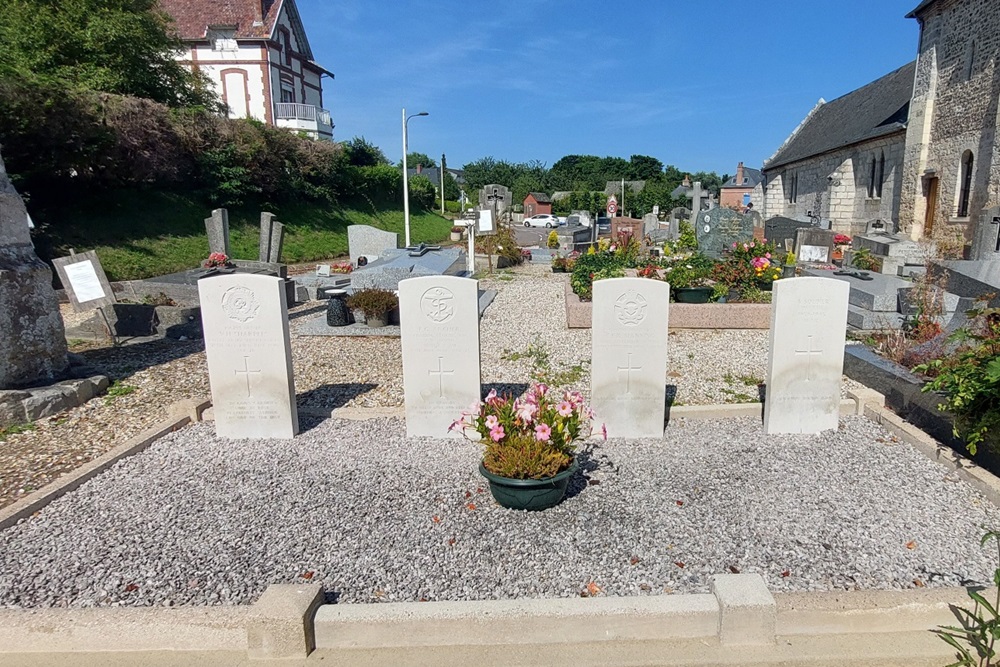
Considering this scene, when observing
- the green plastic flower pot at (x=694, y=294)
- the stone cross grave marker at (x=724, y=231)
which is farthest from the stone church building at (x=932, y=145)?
the green plastic flower pot at (x=694, y=294)

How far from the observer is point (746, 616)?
2514mm

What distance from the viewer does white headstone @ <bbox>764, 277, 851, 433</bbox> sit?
4.77 meters

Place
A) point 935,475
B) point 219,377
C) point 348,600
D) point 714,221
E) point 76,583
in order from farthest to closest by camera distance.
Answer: point 714,221, point 219,377, point 935,475, point 76,583, point 348,600

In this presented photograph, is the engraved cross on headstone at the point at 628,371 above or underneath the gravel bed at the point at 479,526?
above

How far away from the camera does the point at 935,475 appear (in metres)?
4.06

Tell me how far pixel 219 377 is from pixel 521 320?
5.62m

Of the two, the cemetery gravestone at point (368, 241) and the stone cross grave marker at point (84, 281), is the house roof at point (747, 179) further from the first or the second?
the stone cross grave marker at point (84, 281)

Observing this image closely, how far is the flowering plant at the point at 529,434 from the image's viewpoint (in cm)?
355

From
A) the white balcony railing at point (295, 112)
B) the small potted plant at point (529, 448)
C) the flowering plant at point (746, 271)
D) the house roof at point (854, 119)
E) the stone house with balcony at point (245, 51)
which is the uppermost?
the stone house with balcony at point (245, 51)

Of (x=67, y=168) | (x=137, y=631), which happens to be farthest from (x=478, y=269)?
(x=137, y=631)

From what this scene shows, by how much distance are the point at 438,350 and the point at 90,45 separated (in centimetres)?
2026

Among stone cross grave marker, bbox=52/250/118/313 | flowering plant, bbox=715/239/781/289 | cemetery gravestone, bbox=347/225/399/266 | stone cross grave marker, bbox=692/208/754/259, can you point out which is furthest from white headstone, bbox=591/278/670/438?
cemetery gravestone, bbox=347/225/399/266

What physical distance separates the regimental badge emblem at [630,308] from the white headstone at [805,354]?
107 cm

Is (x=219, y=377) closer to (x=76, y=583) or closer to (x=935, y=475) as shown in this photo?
(x=76, y=583)
